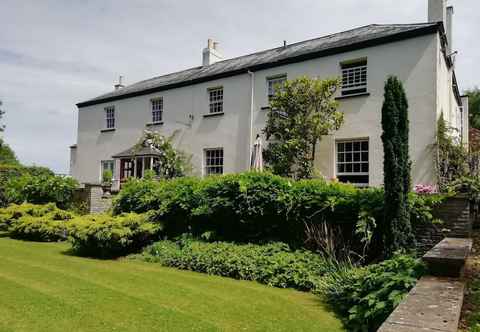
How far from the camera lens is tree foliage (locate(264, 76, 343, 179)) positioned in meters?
13.3

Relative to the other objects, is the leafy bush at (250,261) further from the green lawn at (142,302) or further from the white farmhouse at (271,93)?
the white farmhouse at (271,93)

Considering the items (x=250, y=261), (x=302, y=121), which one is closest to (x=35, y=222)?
(x=250, y=261)

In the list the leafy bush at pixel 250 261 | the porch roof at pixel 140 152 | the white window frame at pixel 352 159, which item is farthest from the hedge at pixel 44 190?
the white window frame at pixel 352 159

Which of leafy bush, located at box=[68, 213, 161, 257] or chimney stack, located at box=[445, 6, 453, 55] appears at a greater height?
chimney stack, located at box=[445, 6, 453, 55]

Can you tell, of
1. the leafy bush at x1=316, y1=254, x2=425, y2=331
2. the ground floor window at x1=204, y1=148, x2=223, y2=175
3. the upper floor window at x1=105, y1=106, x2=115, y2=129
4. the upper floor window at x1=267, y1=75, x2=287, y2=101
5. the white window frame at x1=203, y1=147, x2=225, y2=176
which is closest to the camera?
the leafy bush at x1=316, y1=254, x2=425, y2=331

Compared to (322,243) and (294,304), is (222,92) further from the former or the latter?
(294,304)

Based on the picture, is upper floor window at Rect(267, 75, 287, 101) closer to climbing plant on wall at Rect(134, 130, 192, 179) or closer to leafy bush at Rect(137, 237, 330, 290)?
climbing plant on wall at Rect(134, 130, 192, 179)

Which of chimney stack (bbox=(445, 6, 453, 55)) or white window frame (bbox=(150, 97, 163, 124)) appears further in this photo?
white window frame (bbox=(150, 97, 163, 124))

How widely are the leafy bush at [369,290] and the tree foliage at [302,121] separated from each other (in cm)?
732

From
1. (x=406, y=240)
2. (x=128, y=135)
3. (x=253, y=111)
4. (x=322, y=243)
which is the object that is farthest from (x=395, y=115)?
(x=128, y=135)

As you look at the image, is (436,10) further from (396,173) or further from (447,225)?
(447,225)

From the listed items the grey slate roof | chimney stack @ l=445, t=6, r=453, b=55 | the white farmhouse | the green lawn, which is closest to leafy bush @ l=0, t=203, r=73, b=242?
the green lawn

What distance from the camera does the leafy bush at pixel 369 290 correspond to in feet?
14.8

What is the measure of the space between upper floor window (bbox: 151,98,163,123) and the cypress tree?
1498cm
